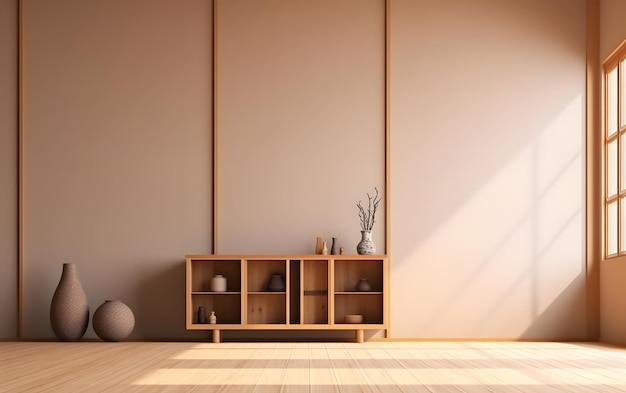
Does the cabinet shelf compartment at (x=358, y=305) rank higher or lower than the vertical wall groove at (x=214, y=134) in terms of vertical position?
lower

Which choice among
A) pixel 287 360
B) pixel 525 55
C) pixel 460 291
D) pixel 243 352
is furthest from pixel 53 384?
pixel 525 55

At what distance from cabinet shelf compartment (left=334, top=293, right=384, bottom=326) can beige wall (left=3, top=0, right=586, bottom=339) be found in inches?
8.4

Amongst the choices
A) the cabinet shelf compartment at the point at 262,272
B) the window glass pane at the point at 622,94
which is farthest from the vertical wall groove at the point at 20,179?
the window glass pane at the point at 622,94

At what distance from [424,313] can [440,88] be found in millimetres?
1951

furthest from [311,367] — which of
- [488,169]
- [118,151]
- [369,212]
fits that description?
[118,151]

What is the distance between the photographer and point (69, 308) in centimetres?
705

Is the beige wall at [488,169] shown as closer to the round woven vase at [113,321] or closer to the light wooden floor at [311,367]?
the light wooden floor at [311,367]

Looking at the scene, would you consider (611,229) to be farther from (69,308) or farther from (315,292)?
(69,308)

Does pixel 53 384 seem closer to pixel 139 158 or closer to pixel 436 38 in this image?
pixel 139 158

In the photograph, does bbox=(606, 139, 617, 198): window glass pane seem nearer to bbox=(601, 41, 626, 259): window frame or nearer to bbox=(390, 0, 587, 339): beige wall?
bbox=(601, 41, 626, 259): window frame

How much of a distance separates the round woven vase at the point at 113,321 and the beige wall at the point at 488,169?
2224mm

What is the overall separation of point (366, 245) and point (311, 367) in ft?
7.41

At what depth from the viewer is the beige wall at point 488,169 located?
729 cm

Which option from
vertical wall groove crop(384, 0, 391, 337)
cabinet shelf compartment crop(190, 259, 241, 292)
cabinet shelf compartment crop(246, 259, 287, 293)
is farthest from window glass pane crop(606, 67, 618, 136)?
cabinet shelf compartment crop(190, 259, 241, 292)
